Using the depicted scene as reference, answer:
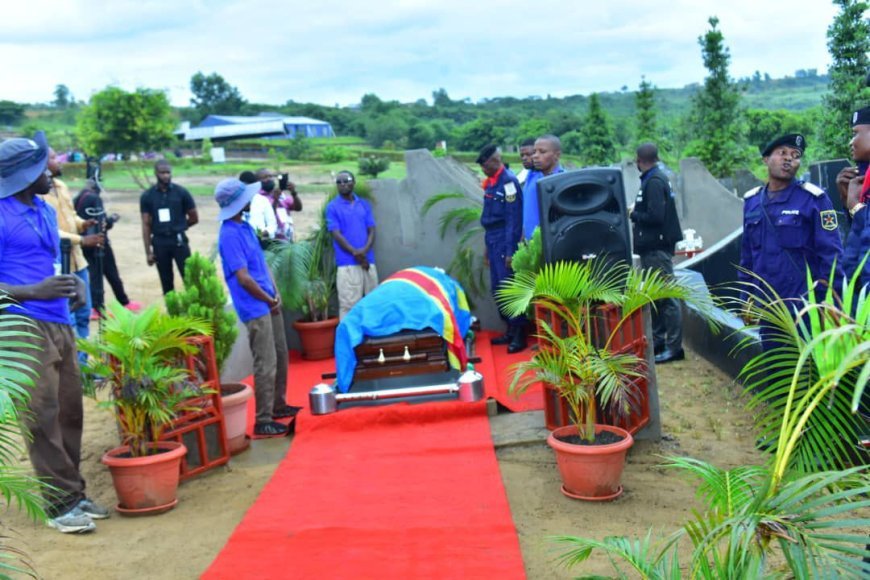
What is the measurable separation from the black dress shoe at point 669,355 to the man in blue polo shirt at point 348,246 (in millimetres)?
3247

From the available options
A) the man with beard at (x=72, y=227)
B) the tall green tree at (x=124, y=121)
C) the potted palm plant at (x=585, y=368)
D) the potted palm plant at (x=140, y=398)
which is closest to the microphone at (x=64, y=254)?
the potted palm plant at (x=140, y=398)

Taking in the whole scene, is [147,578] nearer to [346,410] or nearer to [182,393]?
[182,393]

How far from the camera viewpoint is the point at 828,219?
203 inches

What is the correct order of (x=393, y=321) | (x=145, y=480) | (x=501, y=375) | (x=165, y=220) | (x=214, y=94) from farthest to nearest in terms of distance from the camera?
(x=214, y=94) < (x=165, y=220) < (x=501, y=375) < (x=393, y=321) < (x=145, y=480)

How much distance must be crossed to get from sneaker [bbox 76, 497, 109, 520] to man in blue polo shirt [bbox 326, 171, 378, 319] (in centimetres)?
446

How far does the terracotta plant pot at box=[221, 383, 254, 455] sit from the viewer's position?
632cm

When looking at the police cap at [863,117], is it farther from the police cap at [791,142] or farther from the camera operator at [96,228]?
the camera operator at [96,228]

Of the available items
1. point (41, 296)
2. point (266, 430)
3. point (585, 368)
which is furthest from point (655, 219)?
point (41, 296)

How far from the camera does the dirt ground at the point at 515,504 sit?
4.40m

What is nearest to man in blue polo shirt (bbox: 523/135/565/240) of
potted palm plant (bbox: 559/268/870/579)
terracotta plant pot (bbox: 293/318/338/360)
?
terracotta plant pot (bbox: 293/318/338/360)

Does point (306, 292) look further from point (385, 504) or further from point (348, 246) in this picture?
point (385, 504)

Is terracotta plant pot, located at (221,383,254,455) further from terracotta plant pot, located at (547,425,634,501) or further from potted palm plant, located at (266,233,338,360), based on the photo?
potted palm plant, located at (266,233,338,360)

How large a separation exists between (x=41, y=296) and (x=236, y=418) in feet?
6.83

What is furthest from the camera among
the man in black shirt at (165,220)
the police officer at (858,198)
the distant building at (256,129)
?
the distant building at (256,129)
